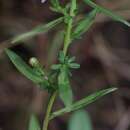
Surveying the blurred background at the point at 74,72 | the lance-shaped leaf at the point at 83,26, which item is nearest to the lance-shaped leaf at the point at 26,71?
the lance-shaped leaf at the point at 83,26

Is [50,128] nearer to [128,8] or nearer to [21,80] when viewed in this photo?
[21,80]

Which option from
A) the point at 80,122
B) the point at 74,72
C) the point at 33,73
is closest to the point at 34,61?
the point at 33,73

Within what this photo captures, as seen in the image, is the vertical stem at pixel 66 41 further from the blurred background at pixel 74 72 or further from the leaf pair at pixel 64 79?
the blurred background at pixel 74 72

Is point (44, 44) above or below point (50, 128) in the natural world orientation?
above

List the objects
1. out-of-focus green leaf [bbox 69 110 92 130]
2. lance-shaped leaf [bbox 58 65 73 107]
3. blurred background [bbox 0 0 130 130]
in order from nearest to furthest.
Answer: lance-shaped leaf [bbox 58 65 73 107]
out-of-focus green leaf [bbox 69 110 92 130]
blurred background [bbox 0 0 130 130]

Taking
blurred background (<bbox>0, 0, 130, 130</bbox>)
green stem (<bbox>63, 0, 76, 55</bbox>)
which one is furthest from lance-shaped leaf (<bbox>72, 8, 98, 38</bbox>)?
blurred background (<bbox>0, 0, 130, 130</bbox>)

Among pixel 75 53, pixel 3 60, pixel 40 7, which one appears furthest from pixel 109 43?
pixel 3 60

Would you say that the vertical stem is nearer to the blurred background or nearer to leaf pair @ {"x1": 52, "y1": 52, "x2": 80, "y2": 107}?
leaf pair @ {"x1": 52, "y1": 52, "x2": 80, "y2": 107}
